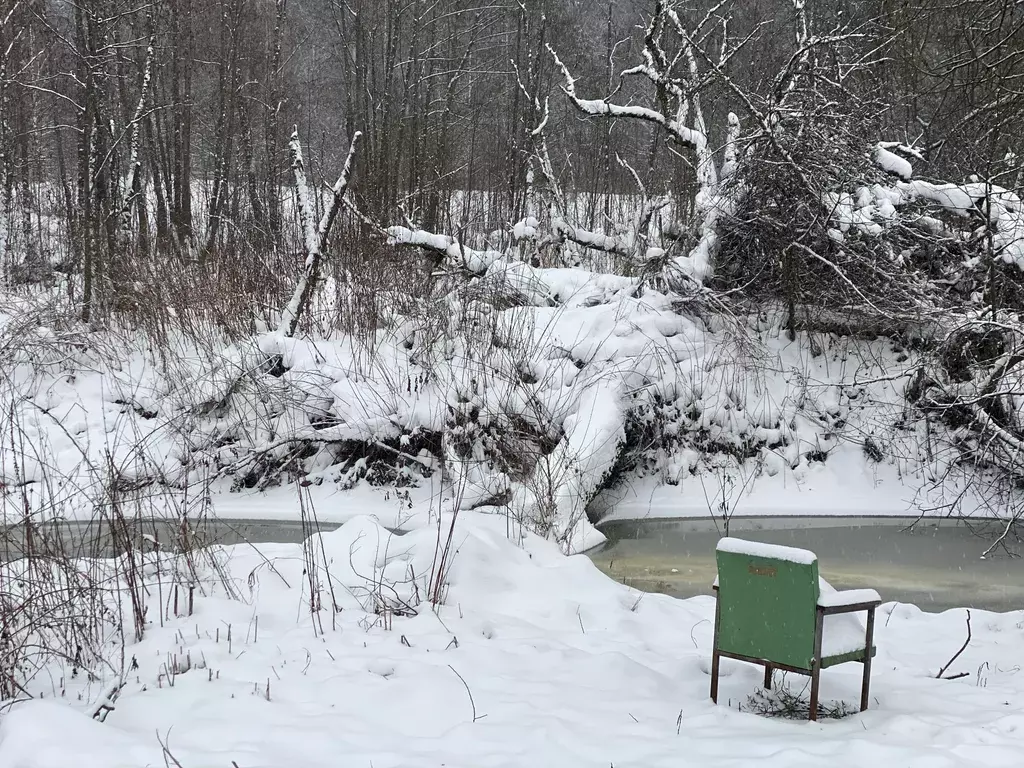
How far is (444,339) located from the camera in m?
8.95

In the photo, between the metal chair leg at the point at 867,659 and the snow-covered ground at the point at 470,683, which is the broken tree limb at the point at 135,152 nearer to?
the snow-covered ground at the point at 470,683

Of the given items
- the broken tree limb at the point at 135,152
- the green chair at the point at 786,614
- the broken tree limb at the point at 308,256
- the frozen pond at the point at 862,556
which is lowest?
the frozen pond at the point at 862,556

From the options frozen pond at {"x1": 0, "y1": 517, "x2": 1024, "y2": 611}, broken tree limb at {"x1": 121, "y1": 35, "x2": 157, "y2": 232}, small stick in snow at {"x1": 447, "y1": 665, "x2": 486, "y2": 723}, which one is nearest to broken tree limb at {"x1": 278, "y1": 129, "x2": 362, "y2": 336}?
frozen pond at {"x1": 0, "y1": 517, "x2": 1024, "y2": 611}

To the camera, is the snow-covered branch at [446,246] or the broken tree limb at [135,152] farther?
the broken tree limb at [135,152]

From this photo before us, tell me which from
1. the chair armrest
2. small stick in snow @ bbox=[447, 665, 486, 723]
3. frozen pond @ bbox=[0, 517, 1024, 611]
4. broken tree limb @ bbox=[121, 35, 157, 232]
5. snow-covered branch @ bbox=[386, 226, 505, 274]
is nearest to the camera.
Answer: small stick in snow @ bbox=[447, 665, 486, 723]

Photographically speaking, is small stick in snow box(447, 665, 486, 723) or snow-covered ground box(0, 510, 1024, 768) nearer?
snow-covered ground box(0, 510, 1024, 768)

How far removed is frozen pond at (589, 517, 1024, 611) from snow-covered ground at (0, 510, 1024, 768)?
2.41ft

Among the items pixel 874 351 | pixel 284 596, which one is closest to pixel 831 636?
pixel 284 596

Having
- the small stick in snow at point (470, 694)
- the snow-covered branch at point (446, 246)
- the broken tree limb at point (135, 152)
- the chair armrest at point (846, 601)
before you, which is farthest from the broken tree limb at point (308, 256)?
the chair armrest at point (846, 601)

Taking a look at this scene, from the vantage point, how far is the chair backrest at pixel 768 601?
3564 millimetres

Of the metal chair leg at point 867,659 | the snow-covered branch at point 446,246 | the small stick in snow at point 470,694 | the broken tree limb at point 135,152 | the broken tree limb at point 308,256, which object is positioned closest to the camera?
the small stick in snow at point 470,694

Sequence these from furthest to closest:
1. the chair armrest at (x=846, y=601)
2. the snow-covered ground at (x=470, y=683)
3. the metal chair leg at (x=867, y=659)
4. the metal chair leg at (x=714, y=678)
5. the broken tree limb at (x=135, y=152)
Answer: the broken tree limb at (x=135, y=152), the metal chair leg at (x=714, y=678), the metal chair leg at (x=867, y=659), the chair armrest at (x=846, y=601), the snow-covered ground at (x=470, y=683)

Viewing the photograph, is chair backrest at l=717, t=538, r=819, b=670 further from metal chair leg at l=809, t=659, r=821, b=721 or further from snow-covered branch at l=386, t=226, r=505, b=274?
snow-covered branch at l=386, t=226, r=505, b=274

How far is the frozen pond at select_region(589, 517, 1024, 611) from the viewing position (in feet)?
20.3
